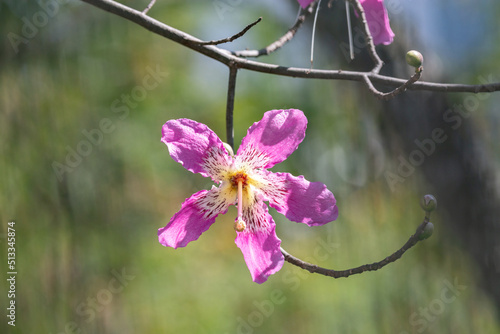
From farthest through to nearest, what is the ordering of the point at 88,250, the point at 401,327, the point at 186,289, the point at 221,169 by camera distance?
1. the point at 186,289
2. the point at 88,250
3. the point at 401,327
4. the point at 221,169

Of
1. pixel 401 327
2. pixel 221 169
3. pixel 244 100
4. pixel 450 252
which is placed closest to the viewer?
pixel 221 169

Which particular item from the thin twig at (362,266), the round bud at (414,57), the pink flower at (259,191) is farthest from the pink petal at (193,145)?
the round bud at (414,57)

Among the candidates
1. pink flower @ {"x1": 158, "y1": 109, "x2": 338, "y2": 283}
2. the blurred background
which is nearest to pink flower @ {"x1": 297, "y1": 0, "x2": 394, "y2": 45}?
pink flower @ {"x1": 158, "y1": 109, "x2": 338, "y2": 283}

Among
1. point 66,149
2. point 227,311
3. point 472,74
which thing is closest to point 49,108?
point 66,149

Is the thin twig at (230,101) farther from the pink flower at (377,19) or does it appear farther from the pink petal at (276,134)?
the pink flower at (377,19)

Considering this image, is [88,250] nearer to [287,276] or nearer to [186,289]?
[186,289]

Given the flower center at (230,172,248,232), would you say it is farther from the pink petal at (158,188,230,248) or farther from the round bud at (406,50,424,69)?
the round bud at (406,50,424,69)

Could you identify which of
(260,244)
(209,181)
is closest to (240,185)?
(260,244)

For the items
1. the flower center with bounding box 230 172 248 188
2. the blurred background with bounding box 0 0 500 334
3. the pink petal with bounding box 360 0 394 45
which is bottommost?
the blurred background with bounding box 0 0 500 334
